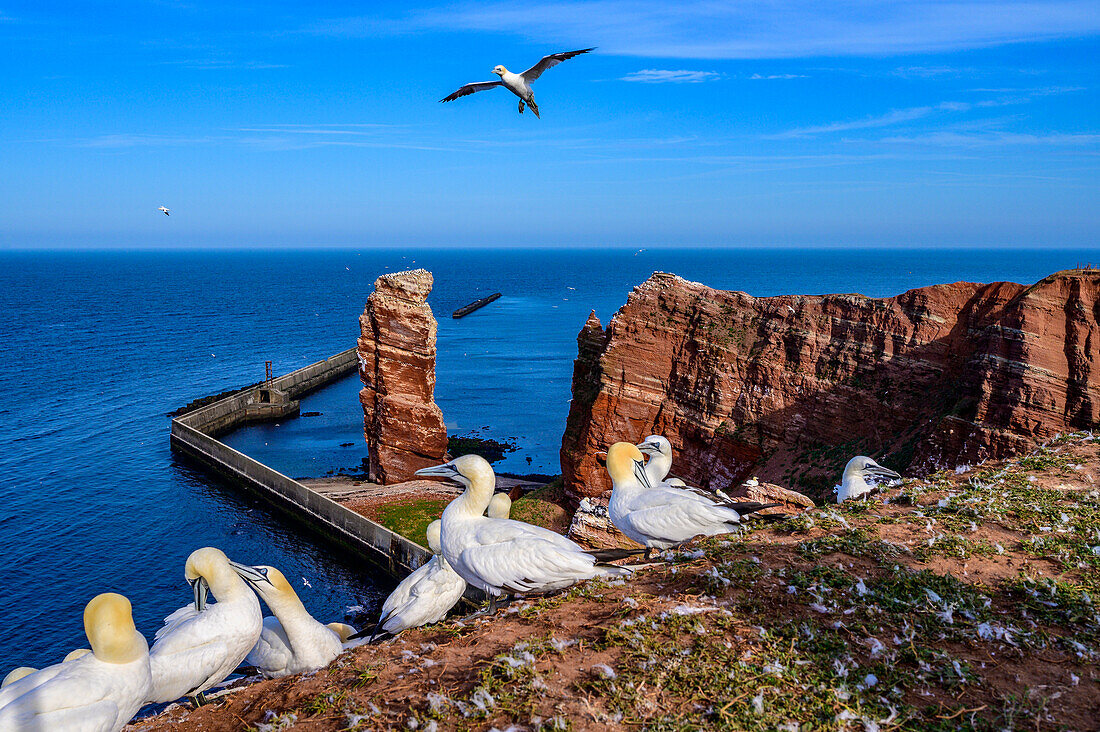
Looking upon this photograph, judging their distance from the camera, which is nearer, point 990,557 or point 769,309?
point 990,557

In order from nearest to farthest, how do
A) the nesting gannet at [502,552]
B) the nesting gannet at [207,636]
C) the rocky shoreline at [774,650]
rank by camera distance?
1. the rocky shoreline at [774,650]
2. the nesting gannet at [207,636]
3. the nesting gannet at [502,552]

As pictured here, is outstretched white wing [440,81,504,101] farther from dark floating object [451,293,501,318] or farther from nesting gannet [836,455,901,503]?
dark floating object [451,293,501,318]

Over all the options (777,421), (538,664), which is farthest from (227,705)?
(777,421)

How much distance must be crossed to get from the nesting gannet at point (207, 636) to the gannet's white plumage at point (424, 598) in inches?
72.6

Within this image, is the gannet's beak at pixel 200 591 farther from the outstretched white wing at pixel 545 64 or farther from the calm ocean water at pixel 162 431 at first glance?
the calm ocean water at pixel 162 431

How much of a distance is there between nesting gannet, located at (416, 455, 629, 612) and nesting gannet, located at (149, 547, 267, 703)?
248 centimetres

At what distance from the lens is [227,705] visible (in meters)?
6.72

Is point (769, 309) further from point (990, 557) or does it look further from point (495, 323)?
point (495, 323)

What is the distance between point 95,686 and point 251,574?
2068mm

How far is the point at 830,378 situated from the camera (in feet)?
91.2

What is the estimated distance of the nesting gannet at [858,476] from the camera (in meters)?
13.0

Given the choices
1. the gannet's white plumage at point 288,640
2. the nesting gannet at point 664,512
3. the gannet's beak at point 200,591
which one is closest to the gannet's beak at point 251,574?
the gannet's white plumage at point 288,640

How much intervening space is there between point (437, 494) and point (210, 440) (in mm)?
18542

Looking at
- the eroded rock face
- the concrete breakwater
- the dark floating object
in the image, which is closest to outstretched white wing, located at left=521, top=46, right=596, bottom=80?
the eroded rock face
